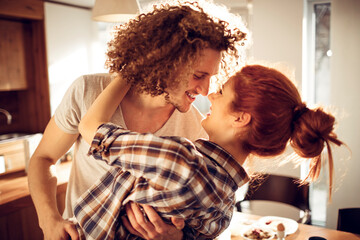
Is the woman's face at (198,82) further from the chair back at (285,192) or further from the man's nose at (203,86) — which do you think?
the chair back at (285,192)

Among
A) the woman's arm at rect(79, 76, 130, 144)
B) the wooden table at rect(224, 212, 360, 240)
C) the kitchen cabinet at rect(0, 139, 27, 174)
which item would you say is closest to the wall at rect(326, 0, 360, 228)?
the wooden table at rect(224, 212, 360, 240)

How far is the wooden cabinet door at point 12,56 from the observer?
13.6ft

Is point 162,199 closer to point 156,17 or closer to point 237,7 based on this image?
point 156,17

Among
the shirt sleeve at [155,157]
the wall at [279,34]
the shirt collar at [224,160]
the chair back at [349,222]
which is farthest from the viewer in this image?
the wall at [279,34]

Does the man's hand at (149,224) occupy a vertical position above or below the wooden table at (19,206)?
above

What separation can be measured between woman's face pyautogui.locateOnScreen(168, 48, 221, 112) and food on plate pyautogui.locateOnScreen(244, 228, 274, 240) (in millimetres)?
1020

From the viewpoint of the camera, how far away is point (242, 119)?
1.25 meters

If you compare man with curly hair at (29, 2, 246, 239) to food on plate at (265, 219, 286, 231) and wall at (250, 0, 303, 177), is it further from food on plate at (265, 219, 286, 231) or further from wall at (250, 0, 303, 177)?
wall at (250, 0, 303, 177)

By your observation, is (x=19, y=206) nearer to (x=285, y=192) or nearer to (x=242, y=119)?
(x=285, y=192)

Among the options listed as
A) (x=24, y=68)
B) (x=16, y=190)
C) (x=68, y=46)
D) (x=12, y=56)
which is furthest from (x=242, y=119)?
(x=68, y=46)

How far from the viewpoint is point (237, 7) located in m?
4.21

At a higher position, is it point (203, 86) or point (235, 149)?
point (203, 86)

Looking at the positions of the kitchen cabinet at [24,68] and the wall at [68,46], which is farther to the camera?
the wall at [68,46]

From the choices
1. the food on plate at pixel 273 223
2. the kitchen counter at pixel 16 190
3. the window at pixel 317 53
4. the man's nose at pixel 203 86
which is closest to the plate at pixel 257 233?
the food on plate at pixel 273 223
